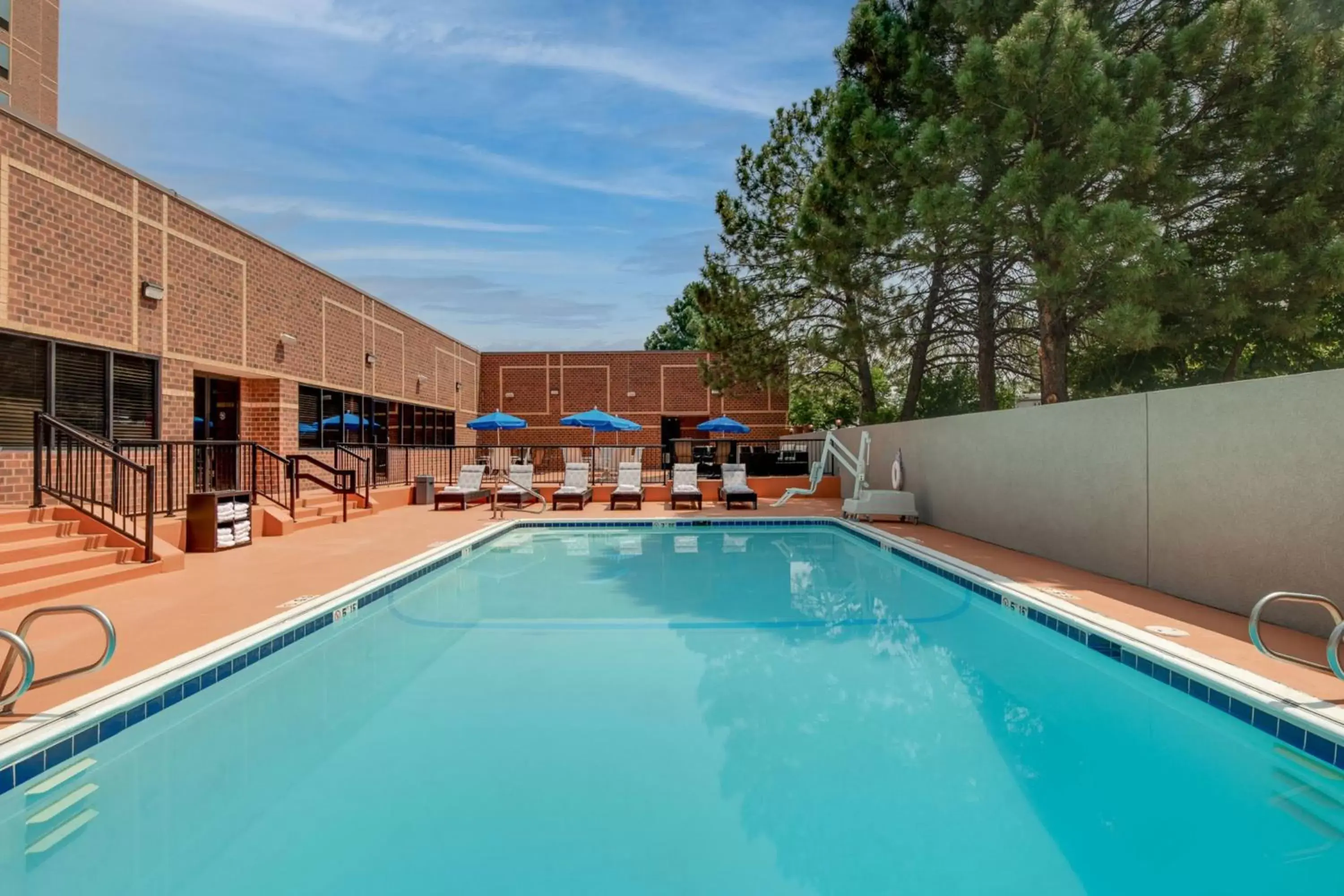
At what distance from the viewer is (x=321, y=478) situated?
12906 mm

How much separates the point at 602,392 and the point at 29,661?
875 inches

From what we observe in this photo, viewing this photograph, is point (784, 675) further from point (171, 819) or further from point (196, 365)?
point (196, 365)

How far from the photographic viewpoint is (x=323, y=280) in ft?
44.6

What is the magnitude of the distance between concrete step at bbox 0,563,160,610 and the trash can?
755 cm

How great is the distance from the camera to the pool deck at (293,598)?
3758 mm

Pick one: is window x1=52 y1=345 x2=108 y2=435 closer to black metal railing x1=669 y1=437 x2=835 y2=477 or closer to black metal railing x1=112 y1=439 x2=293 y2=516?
black metal railing x1=112 y1=439 x2=293 y2=516

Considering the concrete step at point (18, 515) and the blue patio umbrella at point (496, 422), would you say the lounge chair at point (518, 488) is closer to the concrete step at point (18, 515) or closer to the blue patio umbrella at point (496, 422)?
the blue patio umbrella at point (496, 422)

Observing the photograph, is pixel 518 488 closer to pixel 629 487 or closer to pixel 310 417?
pixel 629 487

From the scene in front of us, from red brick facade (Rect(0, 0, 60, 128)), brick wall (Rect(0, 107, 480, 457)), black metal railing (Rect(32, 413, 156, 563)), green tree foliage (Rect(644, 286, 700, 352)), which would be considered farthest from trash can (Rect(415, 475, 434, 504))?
red brick facade (Rect(0, 0, 60, 128))

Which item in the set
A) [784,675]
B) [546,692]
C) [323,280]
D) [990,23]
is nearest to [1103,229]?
[990,23]

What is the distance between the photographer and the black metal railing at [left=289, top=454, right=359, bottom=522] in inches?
401

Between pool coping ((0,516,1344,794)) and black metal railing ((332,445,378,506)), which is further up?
black metal railing ((332,445,378,506))

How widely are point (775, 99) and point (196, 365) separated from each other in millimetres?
12714

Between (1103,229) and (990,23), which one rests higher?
(990,23)
